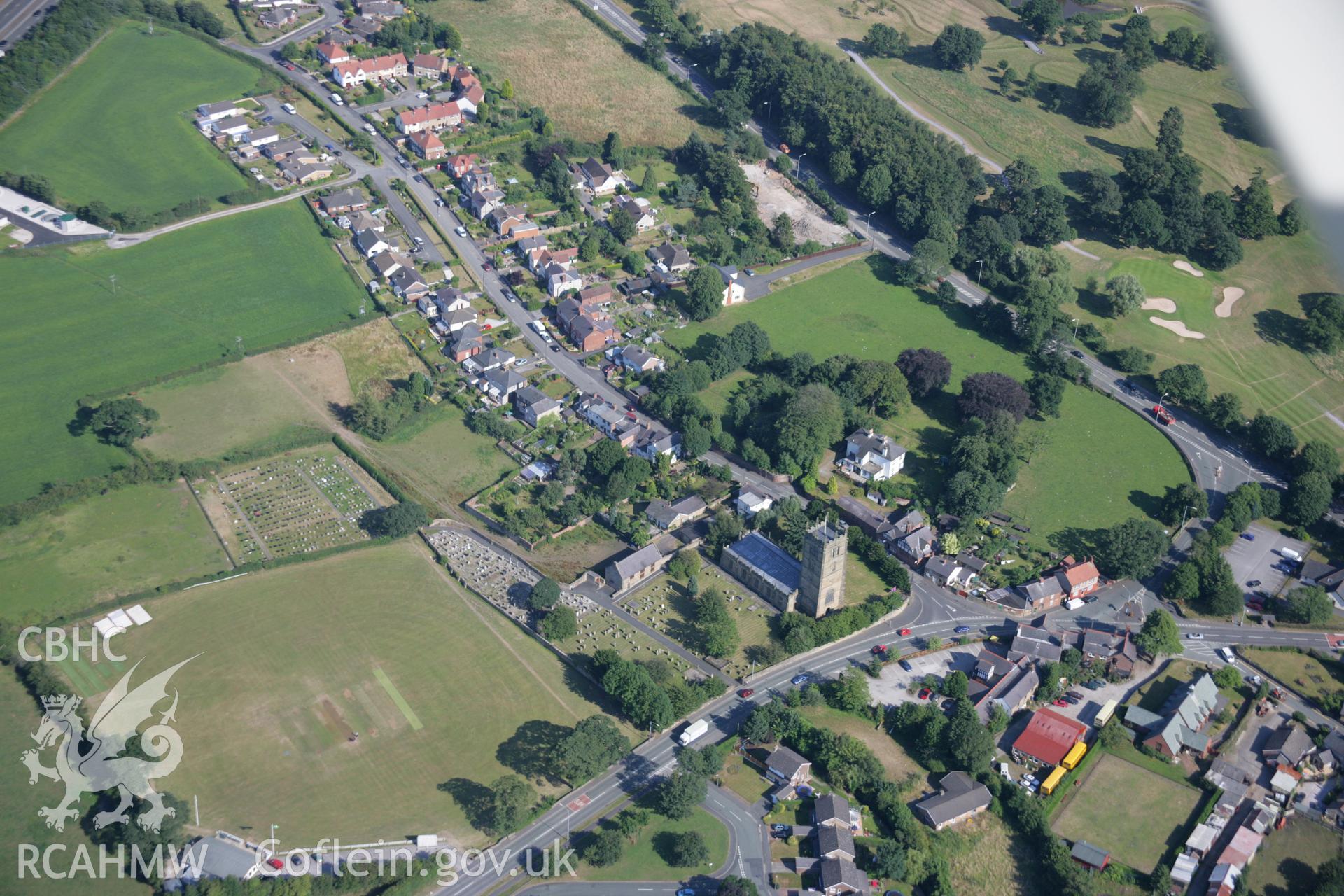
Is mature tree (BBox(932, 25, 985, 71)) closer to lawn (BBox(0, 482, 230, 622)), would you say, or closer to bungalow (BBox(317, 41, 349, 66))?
bungalow (BBox(317, 41, 349, 66))

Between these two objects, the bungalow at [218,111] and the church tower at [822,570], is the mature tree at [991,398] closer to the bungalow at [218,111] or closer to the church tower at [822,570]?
the church tower at [822,570]

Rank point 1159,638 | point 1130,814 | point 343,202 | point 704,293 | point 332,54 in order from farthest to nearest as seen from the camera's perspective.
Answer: point 332,54 → point 343,202 → point 704,293 → point 1159,638 → point 1130,814

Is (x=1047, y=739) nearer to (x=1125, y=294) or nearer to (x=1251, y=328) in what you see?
(x=1125, y=294)

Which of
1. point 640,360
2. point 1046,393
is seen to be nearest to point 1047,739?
point 1046,393

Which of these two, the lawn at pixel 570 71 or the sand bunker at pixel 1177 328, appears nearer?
the sand bunker at pixel 1177 328

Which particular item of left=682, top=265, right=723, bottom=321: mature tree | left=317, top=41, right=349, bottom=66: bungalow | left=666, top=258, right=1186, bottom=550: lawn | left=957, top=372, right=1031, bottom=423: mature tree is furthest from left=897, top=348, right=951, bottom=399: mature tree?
left=317, top=41, right=349, bottom=66: bungalow

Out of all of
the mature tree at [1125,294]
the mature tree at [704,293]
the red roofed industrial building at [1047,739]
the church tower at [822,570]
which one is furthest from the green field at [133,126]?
the red roofed industrial building at [1047,739]
